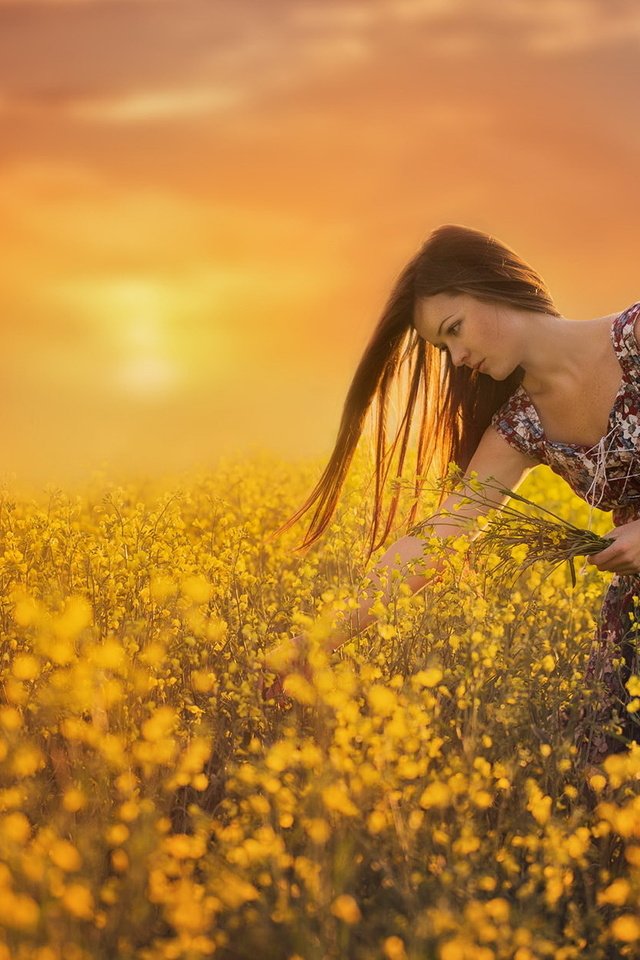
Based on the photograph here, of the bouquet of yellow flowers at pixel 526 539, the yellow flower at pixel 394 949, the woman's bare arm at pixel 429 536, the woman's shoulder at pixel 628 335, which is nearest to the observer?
the yellow flower at pixel 394 949

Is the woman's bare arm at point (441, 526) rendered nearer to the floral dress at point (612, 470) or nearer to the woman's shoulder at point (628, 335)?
the floral dress at point (612, 470)

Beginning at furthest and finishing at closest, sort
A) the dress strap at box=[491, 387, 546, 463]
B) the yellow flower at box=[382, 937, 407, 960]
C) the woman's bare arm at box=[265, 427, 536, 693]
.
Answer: the dress strap at box=[491, 387, 546, 463], the woman's bare arm at box=[265, 427, 536, 693], the yellow flower at box=[382, 937, 407, 960]

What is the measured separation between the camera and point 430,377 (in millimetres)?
3705

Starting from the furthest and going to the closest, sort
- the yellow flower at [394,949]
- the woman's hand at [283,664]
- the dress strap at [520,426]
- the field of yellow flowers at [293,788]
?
the dress strap at [520,426], the woman's hand at [283,664], the field of yellow flowers at [293,788], the yellow flower at [394,949]

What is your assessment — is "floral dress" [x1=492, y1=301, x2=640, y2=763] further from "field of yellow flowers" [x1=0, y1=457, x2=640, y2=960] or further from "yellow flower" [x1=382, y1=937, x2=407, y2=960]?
"yellow flower" [x1=382, y1=937, x2=407, y2=960]

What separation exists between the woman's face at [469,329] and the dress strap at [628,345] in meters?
0.37

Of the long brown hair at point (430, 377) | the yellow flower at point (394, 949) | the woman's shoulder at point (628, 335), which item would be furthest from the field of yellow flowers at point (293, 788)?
the woman's shoulder at point (628, 335)

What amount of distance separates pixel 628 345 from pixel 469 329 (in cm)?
55

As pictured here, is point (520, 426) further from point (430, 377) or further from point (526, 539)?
point (526, 539)

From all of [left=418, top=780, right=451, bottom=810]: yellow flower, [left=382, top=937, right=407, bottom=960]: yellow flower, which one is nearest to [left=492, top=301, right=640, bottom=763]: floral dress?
[left=418, top=780, right=451, bottom=810]: yellow flower

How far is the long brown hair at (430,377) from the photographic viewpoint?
132 inches

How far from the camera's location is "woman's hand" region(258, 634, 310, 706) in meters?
2.55

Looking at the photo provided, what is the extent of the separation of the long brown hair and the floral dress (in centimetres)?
13

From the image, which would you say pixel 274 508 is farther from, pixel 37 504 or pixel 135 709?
pixel 135 709
